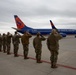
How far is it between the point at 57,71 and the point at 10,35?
5.36 metres

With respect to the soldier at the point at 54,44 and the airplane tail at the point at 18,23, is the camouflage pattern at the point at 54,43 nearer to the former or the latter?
the soldier at the point at 54,44

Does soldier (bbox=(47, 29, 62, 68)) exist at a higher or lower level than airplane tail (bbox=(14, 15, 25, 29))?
lower

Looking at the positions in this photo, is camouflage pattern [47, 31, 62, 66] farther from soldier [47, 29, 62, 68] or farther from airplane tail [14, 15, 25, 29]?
airplane tail [14, 15, 25, 29]

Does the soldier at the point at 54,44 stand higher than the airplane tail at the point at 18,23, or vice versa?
the airplane tail at the point at 18,23

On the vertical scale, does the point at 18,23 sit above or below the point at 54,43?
above

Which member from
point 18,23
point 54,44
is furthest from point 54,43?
point 18,23

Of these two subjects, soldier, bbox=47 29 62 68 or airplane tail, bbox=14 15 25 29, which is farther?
airplane tail, bbox=14 15 25 29

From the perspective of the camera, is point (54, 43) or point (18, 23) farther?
point (18, 23)

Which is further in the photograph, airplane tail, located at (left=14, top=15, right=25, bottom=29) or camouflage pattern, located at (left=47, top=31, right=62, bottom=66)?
airplane tail, located at (left=14, top=15, right=25, bottom=29)

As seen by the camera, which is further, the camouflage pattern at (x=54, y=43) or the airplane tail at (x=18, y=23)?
the airplane tail at (x=18, y=23)

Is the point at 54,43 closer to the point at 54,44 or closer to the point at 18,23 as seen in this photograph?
the point at 54,44

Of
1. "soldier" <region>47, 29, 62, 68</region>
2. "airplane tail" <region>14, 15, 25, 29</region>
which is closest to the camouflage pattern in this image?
"soldier" <region>47, 29, 62, 68</region>

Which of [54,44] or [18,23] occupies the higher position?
[18,23]

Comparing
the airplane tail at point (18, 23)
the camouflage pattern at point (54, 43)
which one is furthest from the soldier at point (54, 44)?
the airplane tail at point (18, 23)
